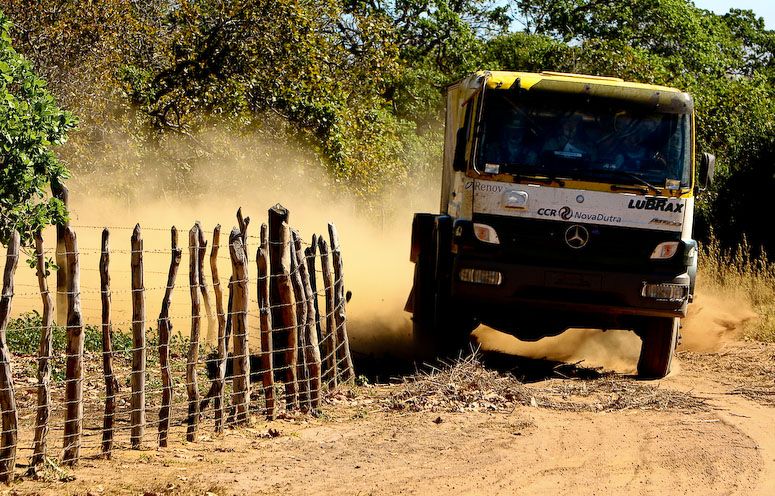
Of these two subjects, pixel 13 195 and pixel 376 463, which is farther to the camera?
pixel 13 195

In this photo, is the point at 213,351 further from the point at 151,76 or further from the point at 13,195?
the point at 151,76

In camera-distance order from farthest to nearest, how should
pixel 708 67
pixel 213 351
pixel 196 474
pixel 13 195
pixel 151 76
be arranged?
pixel 708 67 < pixel 151 76 < pixel 213 351 < pixel 13 195 < pixel 196 474

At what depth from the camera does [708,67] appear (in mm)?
32719

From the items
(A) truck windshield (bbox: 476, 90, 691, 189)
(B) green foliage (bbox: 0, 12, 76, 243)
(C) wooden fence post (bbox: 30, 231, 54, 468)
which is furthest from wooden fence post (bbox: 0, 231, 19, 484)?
(A) truck windshield (bbox: 476, 90, 691, 189)

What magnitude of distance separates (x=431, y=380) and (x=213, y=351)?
2834 mm

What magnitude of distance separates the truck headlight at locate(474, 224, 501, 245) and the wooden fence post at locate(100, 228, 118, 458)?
4208 mm

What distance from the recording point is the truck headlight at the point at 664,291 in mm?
10555

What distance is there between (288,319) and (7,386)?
9.72 feet

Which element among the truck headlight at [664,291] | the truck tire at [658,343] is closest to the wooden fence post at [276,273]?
the truck headlight at [664,291]

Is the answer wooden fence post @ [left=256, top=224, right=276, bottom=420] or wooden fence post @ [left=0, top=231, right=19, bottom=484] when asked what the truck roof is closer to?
wooden fence post @ [left=256, top=224, right=276, bottom=420]

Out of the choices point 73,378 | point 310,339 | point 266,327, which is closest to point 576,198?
point 310,339

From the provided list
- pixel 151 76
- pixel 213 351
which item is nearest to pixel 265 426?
pixel 213 351

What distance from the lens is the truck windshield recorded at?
1046 cm

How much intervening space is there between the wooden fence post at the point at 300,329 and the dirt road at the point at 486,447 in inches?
11.3
